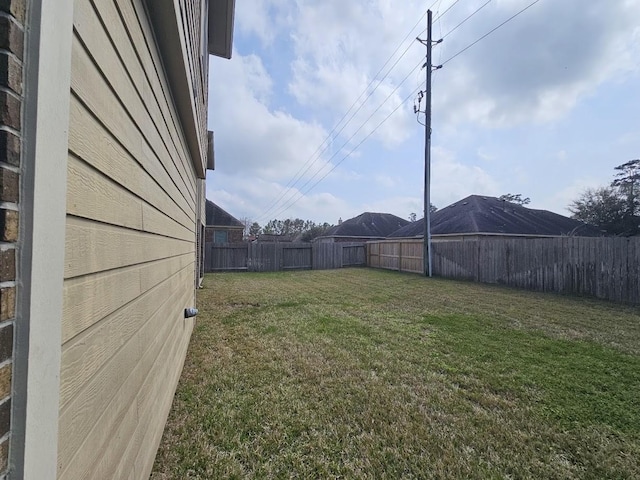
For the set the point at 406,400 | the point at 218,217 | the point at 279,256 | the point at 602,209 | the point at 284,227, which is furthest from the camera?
the point at 284,227

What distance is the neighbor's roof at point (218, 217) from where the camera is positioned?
1928 cm

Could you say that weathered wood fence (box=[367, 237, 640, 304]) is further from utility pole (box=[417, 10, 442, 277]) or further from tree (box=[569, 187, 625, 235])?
tree (box=[569, 187, 625, 235])

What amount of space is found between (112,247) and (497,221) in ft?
71.7

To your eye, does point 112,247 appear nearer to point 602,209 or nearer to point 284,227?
point 602,209

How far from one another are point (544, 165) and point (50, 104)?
1786 cm

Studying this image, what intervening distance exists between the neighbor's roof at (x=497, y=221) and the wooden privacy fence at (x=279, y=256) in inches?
231

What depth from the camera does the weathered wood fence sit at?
7.91 meters

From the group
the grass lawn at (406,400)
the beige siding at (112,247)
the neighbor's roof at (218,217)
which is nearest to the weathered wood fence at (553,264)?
the grass lawn at (406,400)

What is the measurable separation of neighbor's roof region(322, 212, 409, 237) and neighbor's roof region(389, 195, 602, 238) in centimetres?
769

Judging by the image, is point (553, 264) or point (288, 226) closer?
point (553, 264)

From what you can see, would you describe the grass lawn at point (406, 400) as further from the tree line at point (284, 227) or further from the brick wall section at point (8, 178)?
the tree line at point (284, 227)

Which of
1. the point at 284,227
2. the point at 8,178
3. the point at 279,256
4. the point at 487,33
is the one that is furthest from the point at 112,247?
the point at 284,227

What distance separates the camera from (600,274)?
A: 8.38 metres

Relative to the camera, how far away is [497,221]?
19656 millimetres
